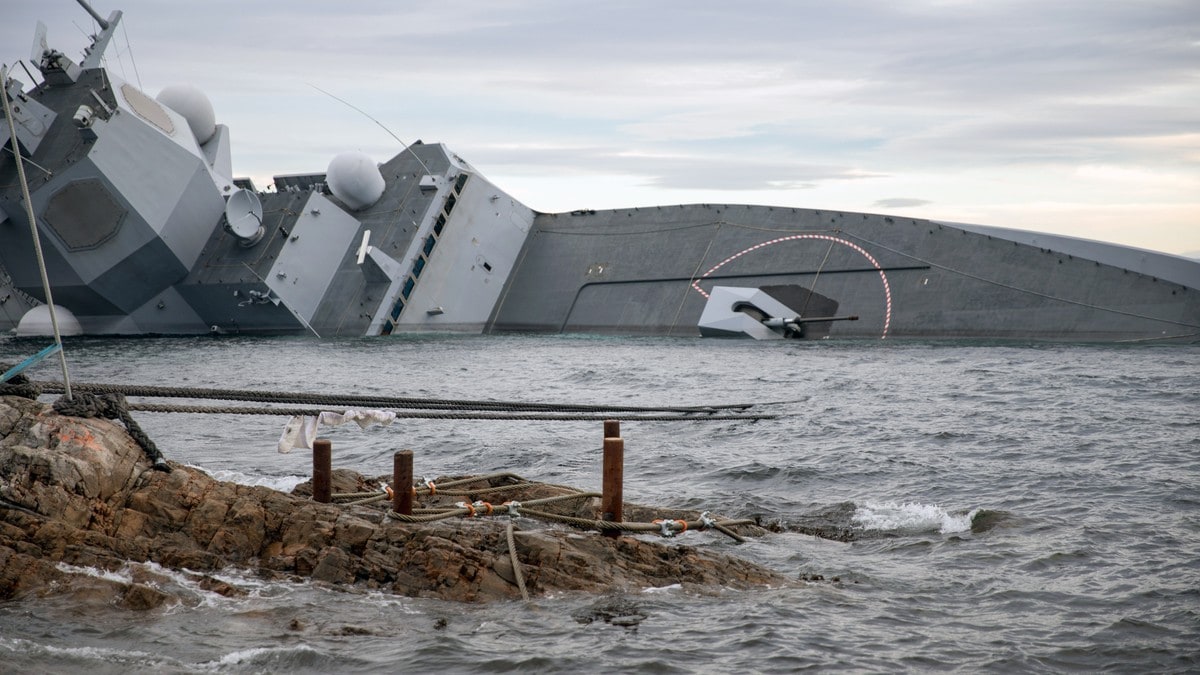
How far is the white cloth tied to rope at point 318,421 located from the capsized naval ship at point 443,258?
93.1 ft

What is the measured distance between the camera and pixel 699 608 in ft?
31.9

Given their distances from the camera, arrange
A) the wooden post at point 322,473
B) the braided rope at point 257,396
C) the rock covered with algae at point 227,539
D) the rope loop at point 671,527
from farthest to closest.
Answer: the rope loop at point 671,527 < the wooden post at point 322,473 < the braided rope at point 257,396 < the rock covered with algae at point 227,539

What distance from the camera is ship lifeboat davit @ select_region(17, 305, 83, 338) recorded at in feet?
143

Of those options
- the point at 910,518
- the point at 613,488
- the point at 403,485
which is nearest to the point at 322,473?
the point at 403,485

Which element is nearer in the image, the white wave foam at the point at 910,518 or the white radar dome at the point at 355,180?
the white wave foam at the point at 910,518

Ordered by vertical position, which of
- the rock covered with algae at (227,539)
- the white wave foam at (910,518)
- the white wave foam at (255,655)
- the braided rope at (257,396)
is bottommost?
the white wave foam at (255,655)

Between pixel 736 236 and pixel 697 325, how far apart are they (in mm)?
4148

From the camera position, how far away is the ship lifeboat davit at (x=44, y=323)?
43562mm

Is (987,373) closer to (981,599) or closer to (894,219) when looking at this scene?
(894,219)

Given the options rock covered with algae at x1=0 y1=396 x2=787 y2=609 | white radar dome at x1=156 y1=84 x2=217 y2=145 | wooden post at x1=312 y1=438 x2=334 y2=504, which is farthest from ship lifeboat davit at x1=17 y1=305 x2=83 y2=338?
wooden post at x1=312 y1=438 x2=334 y2=504

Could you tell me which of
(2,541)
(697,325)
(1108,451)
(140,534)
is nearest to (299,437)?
(140,534)

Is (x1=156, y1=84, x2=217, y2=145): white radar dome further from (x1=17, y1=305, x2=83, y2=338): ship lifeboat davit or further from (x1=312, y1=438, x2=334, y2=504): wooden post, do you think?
(x1=312, y1=438, x2=334, y2=504): wooden post

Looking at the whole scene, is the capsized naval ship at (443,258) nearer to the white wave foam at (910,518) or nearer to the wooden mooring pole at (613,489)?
the white wave foam at (910,518)

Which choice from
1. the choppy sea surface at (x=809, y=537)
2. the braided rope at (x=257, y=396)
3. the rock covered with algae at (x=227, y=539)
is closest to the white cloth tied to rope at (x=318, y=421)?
the braided rope at (x=257, y=396)
